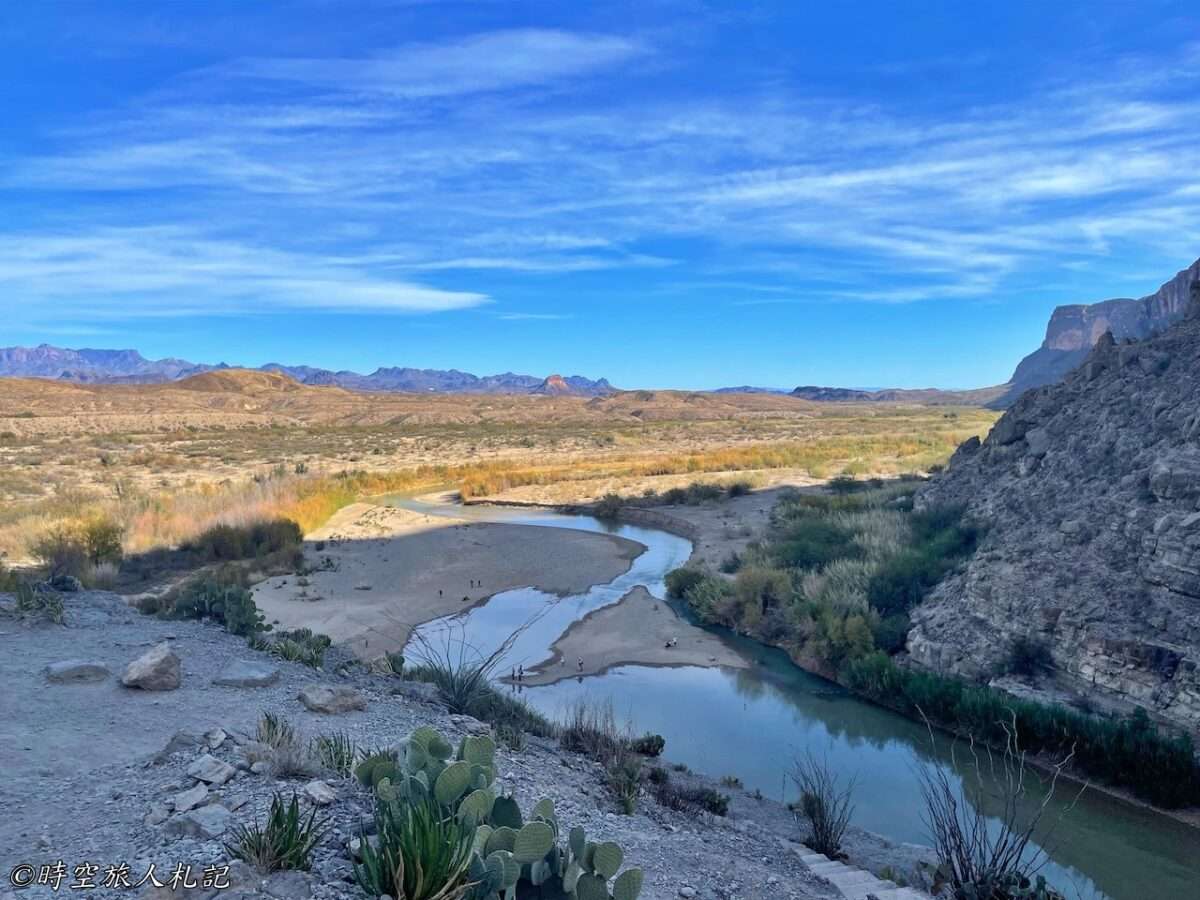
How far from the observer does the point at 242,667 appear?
8.61m

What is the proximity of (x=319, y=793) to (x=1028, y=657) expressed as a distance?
1064 cm

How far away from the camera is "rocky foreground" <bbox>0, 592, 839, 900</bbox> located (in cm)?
431

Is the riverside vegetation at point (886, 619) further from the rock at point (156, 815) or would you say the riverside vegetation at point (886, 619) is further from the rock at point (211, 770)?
the rock at point (156, 815)

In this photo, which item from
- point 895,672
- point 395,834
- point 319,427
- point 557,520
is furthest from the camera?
point 319,427

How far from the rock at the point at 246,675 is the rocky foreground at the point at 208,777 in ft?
0.06

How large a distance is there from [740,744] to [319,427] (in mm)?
76351

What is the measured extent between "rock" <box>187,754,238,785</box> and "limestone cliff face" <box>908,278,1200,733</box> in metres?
10.4

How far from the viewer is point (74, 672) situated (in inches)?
308

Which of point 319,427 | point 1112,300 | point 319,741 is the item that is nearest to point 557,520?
point 319,741

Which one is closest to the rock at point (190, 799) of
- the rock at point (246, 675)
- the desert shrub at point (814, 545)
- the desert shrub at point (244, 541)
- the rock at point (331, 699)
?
the rock at point (331, 699)

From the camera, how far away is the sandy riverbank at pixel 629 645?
1379cm

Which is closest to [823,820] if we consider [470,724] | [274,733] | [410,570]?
[470,724]

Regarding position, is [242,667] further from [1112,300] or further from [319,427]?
[1112,300]

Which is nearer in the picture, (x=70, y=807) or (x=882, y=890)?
(x=70, y=807)
